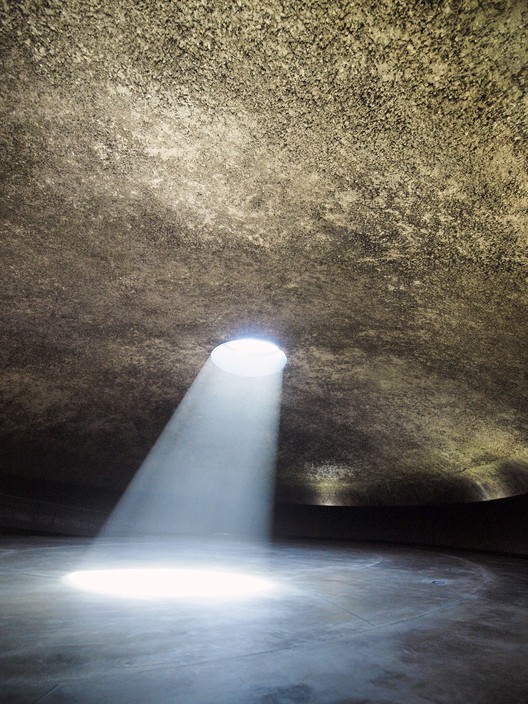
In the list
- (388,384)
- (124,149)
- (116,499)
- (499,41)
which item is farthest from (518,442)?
(116,499)

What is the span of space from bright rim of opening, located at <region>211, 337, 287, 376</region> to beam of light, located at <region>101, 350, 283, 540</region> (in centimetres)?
14

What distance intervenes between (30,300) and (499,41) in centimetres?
550

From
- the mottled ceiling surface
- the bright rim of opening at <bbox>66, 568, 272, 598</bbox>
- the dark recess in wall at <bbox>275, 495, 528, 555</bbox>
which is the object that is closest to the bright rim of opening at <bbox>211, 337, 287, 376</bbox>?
the mottled ceiling surface

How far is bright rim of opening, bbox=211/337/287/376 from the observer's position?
813cm

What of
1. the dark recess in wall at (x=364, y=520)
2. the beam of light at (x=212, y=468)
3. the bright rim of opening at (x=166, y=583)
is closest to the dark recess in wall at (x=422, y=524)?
the dark recess in wall at (x=364, y=520)

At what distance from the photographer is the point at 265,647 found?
2578 millimetres

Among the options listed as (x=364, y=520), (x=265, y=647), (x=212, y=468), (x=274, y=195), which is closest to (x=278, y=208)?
(x=274, y=195)

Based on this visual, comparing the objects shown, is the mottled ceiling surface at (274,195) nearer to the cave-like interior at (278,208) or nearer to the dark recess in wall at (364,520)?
the cave-like interior at (278,208)

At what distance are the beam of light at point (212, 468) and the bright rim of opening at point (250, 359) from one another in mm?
144

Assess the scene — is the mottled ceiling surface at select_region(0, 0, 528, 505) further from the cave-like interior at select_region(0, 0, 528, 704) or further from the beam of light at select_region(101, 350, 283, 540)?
the beam of light at select_region(101, 350, 283, 540)

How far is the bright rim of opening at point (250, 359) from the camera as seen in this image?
8.13 metres

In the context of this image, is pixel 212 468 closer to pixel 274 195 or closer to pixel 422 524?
pixel 422 524

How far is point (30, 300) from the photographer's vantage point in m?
5.71

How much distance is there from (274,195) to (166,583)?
4170 mm
